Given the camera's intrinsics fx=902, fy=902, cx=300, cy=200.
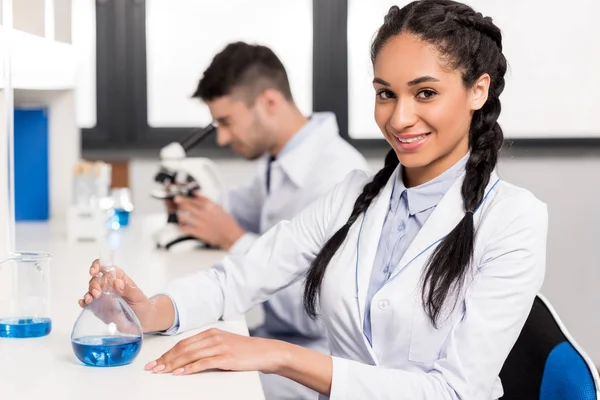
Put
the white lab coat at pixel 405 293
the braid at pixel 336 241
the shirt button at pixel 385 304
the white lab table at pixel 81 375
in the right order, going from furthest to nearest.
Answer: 1. the braid at pixel 336 241
2. the shirt button at pixel 385 304
3. the white lab coat at pixel 405 293
4. the white lab table at pixel 81 375

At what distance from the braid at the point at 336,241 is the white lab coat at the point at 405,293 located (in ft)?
0.05

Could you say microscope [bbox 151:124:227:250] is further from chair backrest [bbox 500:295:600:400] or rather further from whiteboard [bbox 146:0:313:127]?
whiteboard [bbox 146:0:313:127]

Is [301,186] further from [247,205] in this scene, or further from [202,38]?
[202,38]

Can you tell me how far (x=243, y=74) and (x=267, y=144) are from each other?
22 cm

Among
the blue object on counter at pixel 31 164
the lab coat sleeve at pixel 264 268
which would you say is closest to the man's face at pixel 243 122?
the blue object on counter at pixel 31 164

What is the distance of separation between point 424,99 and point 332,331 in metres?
0.44

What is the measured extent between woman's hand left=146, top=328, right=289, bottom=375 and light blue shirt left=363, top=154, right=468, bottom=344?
0.28 m

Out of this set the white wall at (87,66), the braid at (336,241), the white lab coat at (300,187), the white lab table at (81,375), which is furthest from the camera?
the white wall at (87,66)

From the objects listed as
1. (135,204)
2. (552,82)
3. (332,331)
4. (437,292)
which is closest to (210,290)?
(332,331)

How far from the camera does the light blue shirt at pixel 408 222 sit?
5.03 ft

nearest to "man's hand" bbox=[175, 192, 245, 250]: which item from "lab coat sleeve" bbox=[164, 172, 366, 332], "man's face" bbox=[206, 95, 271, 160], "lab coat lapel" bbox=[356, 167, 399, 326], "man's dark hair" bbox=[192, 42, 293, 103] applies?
"man's face" bbox=[206, 95, 271, 160]

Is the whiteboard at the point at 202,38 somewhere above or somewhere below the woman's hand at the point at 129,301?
above

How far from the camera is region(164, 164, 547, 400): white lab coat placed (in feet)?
4.45

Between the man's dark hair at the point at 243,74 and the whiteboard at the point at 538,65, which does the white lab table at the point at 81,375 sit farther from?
the whiteboard at the point at 538,65
